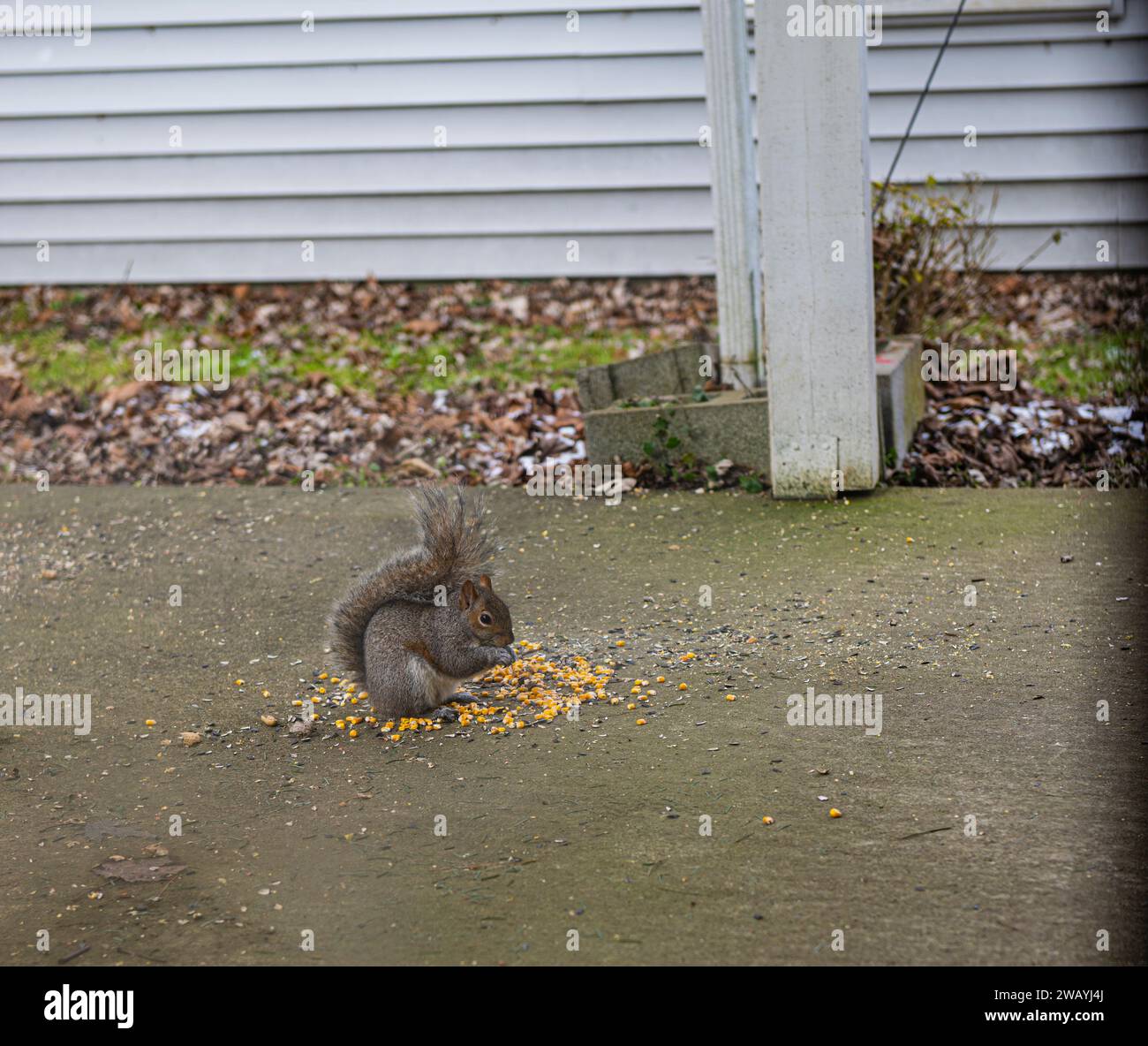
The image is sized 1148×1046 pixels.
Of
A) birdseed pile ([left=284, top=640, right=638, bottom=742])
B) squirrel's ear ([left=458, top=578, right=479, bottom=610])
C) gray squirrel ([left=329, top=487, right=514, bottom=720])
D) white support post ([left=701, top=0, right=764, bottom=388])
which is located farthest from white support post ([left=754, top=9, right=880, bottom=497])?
squirrel's ear ([left=458, top=578, right=479, bottom=610])

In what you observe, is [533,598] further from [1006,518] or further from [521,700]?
[1006,518]

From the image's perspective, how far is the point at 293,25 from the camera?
9.59m

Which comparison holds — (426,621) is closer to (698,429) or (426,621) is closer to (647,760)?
(647,760)

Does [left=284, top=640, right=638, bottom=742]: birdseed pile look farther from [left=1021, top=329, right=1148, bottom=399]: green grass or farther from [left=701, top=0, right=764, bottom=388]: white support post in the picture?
[left=1021, top=329, right=1148, bottom=399]: green grass

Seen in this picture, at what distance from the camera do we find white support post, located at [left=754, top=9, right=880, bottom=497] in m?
5.69

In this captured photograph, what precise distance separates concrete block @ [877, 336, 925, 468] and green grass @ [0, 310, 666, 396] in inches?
73.1

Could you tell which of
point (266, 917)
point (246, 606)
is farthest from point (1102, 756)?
point (246, 606)

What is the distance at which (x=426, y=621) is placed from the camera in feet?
14.0

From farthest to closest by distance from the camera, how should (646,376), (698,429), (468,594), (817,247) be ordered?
(646,376) → (698,429) → (817,247) → (468,594)

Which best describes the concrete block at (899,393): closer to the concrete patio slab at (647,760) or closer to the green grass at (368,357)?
the concrete patio slab at (647,760)

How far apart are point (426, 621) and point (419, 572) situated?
17 cm

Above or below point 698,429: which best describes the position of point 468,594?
below

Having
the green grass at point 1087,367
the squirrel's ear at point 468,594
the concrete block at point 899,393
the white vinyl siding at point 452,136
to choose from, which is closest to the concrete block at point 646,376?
the concrete block at point 899,393

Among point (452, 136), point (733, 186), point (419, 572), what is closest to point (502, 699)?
point (419, 572)
